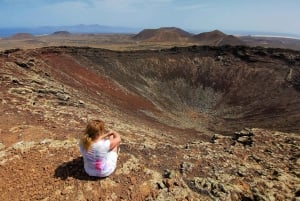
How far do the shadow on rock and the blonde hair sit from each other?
1.43m

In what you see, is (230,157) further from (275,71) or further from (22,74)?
(275,71)

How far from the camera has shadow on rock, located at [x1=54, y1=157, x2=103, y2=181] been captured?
8.41 meters

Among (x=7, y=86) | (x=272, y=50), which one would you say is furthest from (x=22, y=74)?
(x=272, y=50)

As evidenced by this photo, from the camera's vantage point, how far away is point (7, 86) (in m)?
18.5

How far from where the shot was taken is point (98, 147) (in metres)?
7.34

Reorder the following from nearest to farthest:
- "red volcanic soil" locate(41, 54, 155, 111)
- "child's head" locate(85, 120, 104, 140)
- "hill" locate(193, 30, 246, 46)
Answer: "child's head" locate(85, 120, 104, 140) → "red volcanic soil" locate(41, 54, 155, 111) → "hill" locate(193, 30, 246, 46)

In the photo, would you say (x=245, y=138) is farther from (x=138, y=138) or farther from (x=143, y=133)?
(x=138, y=138)

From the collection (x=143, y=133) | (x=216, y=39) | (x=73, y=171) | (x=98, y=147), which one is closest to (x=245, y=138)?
(x=143, y=133)

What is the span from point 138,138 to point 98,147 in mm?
7438

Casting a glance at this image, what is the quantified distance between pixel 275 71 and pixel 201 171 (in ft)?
134

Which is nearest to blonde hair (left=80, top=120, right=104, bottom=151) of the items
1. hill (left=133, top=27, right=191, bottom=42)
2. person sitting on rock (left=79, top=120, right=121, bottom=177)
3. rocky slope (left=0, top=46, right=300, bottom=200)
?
person sitting on rock (left=79, top=120, right=121, bottom=177)

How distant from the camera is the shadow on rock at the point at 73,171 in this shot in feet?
27.6

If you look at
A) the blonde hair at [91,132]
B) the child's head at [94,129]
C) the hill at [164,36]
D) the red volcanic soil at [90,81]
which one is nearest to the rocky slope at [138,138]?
the red volcanic soil at [90,81]

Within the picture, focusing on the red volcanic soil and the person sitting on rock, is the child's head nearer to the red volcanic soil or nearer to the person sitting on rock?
the person sitting on rock
